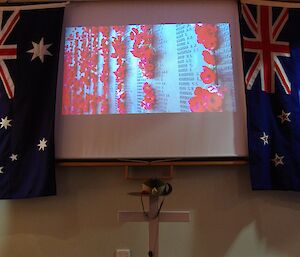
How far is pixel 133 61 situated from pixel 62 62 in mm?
538

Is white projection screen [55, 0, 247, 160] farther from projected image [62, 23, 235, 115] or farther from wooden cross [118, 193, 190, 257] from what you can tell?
wooden cross [118, 193, 190, 257]

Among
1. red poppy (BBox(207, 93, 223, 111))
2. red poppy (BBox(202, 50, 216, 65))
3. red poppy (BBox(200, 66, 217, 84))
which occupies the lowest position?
red poppy (BBox(207, 93, 223, 111))

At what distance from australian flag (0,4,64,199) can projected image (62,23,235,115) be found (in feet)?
0.44

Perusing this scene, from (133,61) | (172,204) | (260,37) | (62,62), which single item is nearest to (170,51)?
(133,61)

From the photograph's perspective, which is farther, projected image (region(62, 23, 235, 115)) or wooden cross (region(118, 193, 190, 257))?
projected image (region(62, 23, 235, 115))

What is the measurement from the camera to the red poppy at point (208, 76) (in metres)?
2.11

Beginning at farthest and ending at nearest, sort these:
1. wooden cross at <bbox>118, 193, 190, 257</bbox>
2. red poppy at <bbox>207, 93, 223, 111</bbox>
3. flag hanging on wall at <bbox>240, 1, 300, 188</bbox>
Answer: red poppy at <bbox>207, 93, 223, 111</bbox> < flag hanging on wall at <bbox>240, 1, 300, 188</bbox> < wooden cross at <bbox>118, 193, 190, 257</bbox>

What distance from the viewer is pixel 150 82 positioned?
6.92ft

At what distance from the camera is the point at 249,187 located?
6.77ft

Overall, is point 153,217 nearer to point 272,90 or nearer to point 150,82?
point 150,82

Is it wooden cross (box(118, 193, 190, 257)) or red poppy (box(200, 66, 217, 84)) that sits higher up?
red poppy (box(200, 66, 217, 84))

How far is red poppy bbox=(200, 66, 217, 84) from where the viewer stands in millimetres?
2111

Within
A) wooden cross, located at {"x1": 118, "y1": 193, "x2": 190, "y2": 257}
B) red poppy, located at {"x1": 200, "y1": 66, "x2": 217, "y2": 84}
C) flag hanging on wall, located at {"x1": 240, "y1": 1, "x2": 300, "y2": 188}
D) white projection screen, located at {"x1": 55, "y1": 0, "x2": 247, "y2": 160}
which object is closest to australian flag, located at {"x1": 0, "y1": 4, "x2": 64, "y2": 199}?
white projection screen, located at {"x1": 55, "y1": 0, "x2": 247, "y2": 160}

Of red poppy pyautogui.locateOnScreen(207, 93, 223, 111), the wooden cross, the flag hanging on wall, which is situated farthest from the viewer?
red poppy pyautogui.locateOnScreen(207, 93, 223, 111)
